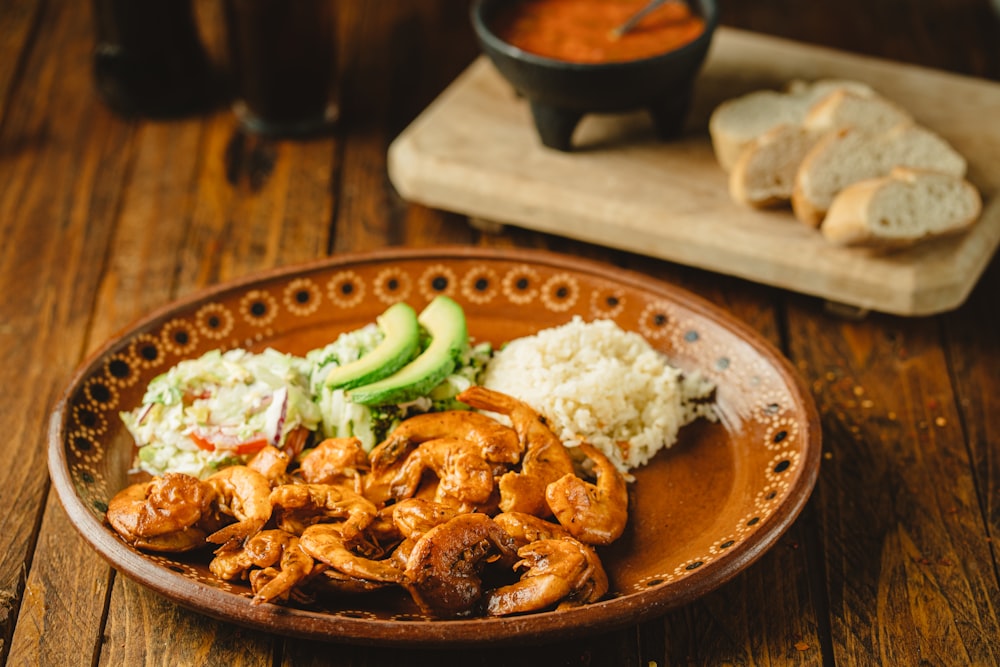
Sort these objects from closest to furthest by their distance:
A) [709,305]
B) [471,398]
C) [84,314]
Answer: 1. [471,398]
2. [709,305]
3. [84,314]

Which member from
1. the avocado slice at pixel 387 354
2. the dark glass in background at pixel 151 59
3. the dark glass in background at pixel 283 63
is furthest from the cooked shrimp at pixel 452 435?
the dark glass in background at pixel 151 59

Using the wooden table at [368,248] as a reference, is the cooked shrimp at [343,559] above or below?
above

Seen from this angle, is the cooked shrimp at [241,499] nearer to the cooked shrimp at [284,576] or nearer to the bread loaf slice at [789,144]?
the cooked shrimp at [284,576]

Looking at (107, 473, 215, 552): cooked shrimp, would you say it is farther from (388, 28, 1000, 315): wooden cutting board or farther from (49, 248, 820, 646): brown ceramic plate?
(388, 28, 1000, 315): wooden cutting board

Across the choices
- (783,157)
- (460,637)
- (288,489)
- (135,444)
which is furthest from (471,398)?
(783,157)

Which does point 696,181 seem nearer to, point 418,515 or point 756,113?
point 756,113

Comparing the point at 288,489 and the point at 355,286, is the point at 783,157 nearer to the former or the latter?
the point at 355,286
